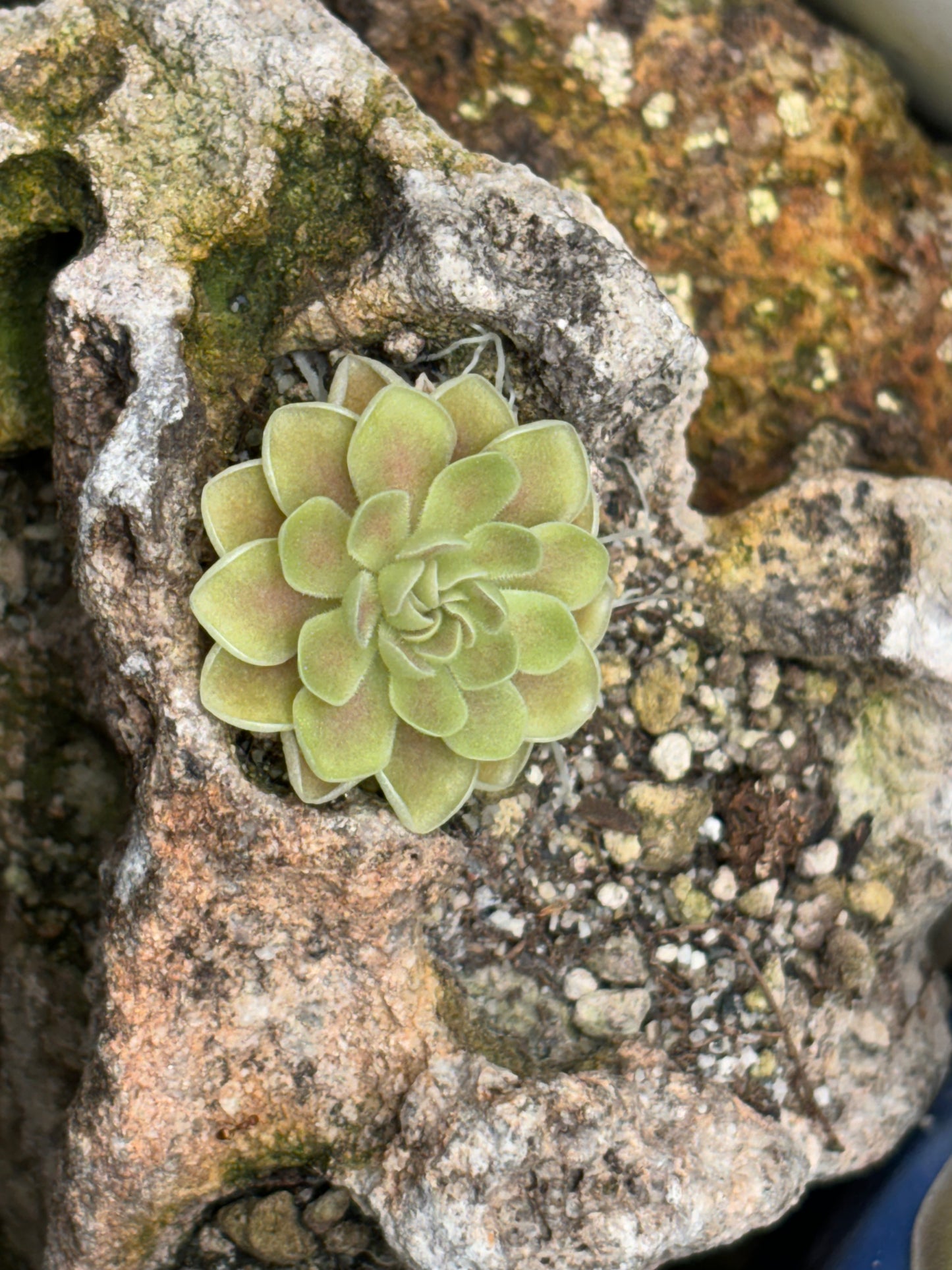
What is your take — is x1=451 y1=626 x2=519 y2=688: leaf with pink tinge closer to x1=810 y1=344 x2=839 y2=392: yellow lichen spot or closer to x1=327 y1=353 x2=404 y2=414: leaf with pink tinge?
x1=327 y1=353 x2=404 y2=414: leaf with pink tinge

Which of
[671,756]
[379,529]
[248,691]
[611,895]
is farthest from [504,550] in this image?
[611,895]

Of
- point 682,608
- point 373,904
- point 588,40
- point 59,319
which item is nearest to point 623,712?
point 682,608

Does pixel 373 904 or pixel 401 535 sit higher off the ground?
pixel 401 535

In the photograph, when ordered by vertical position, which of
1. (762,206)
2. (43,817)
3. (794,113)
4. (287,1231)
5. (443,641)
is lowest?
(43,817)

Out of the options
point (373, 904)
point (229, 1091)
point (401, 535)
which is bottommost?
point (229, 1091)

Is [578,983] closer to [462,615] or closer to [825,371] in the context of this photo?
[462,615]

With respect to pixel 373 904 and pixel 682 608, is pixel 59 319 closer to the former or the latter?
pixel 373 904
